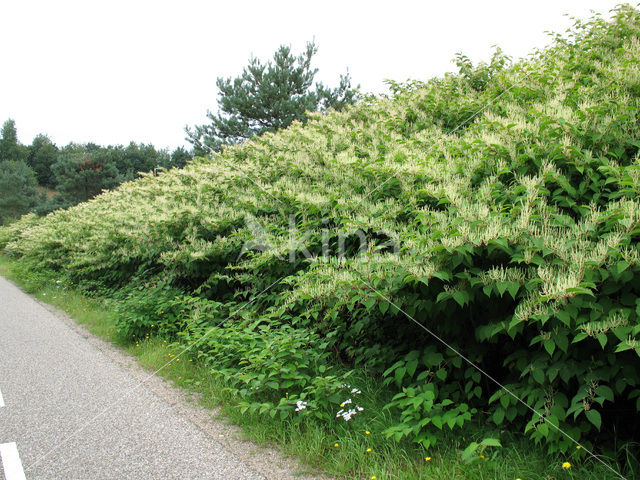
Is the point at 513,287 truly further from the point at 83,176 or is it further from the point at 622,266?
the point at 83,176

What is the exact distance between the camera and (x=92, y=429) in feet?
10.9

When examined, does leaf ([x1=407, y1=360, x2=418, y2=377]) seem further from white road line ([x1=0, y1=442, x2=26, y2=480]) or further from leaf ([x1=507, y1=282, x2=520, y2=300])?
white road line ([x1=0, y1=442, x2=26, y2=480])

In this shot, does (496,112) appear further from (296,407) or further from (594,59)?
(296,407)

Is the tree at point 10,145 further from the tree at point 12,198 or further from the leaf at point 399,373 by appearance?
the leaf at point 399,373

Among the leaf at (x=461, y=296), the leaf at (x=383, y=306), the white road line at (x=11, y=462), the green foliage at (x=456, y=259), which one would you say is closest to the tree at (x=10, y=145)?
the green foliage at (x=456, y=259)

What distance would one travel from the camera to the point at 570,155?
3.20 m

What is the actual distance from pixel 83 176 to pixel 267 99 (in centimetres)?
2442

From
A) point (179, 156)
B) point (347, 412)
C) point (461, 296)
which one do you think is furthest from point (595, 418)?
point (179, 156)

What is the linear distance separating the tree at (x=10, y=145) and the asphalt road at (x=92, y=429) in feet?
253

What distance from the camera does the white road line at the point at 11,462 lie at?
8.93 feet

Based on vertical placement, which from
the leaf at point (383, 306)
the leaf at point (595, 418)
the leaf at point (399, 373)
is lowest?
the leaf at point (399, 373)

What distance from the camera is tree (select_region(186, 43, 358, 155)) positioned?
19.3 metres

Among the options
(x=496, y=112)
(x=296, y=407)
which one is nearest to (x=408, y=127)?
(x=496, y=112)

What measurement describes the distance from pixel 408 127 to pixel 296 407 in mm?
5286
